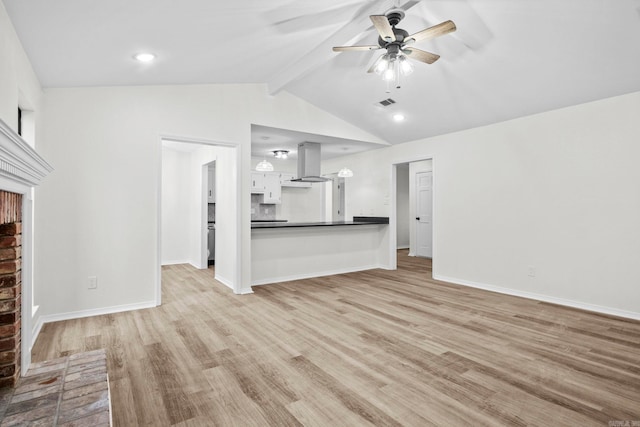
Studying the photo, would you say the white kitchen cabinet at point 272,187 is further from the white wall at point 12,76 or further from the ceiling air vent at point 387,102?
the white wall at point 12,76

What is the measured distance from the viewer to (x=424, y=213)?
Result: 8.27m

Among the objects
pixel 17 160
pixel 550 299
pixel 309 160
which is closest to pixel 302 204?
pixel 309 160

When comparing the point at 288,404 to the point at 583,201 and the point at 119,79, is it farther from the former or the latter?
the point at 583,201

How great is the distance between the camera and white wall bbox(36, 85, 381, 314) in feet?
11.1

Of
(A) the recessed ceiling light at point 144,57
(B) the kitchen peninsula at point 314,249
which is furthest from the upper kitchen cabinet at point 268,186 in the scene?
(A) the recessed ceiling light at point 144,57

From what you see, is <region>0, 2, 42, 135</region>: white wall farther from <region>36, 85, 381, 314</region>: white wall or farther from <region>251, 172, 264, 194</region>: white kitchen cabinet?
<region>251, 172, 264, 194</region>: white kitchen cabinet

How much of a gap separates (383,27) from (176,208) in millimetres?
5942

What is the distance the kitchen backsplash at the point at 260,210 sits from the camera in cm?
822

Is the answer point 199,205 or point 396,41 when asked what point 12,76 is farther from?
point 199,205

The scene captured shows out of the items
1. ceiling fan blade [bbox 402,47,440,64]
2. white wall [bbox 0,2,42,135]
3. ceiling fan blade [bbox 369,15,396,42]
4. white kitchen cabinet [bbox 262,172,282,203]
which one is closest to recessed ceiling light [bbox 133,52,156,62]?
white wall [bbox 0,2,42,135]

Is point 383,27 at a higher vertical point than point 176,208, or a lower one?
higher

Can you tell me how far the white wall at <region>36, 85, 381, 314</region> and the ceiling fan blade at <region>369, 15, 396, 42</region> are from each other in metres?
2.53

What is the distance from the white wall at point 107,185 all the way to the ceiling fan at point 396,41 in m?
2.26

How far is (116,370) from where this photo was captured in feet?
7.70
